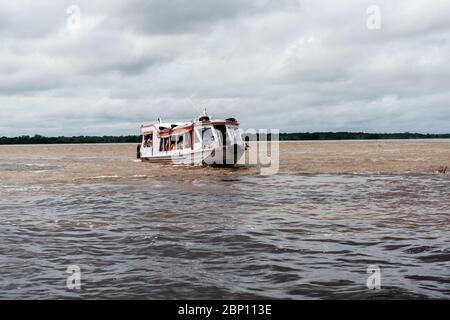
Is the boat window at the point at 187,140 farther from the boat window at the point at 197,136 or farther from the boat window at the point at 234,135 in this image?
the boat window at the point at 234,135

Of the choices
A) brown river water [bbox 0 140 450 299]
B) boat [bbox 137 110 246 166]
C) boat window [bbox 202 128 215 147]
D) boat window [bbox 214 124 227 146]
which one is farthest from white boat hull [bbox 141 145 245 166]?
brown river water [bbox 0 140 450 299]

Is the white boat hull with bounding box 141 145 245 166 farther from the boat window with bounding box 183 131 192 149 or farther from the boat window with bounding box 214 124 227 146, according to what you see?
the boat window with bounding box 214 124 227 146

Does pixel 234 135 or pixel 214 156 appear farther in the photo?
pixel 234 135

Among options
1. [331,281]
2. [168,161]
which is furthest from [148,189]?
[168,161]

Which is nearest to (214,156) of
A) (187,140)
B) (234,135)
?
(234,135)

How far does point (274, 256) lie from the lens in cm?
902

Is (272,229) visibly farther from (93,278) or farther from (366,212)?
(93,278)

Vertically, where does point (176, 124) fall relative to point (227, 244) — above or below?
above

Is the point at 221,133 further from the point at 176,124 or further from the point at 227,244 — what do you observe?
the point at 227,244

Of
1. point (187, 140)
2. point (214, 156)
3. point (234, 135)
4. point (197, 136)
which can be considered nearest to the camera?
point (214, 156)

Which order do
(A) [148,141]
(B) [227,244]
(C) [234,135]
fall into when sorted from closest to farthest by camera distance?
(B) [227,244] < (C) [234,135] < (A) [148,141]

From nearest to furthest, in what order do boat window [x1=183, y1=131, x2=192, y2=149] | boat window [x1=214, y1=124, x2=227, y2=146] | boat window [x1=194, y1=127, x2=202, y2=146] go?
boat window [x1=214, y1=124, x2=227, y2=146]
boat window [x1=194, y1=127, x2=202, y2=146]
boat window [x1=183, y1=131, x2=192, y2=149]
